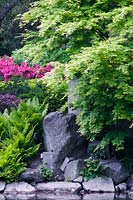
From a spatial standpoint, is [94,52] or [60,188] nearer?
[94,52]

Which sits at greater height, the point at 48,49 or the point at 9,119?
the point at 48,49

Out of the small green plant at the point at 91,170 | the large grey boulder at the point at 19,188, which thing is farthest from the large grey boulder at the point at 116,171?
the large grey boulder at the point at 19,188

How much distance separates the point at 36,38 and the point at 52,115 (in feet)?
4.33

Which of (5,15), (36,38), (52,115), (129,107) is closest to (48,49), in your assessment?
(36,38)

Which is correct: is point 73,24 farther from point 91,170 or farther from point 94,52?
point 91,170

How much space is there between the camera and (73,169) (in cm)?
715

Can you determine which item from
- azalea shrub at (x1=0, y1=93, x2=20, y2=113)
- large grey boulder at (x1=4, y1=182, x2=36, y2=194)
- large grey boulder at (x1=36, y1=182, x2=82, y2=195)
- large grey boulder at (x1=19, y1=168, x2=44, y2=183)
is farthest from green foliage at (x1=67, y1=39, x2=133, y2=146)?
azalea shrub at (x1=0, y1=93, x2=20, y2=113)

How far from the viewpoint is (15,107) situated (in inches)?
338

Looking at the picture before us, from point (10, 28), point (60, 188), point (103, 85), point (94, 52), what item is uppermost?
point (94, 52)

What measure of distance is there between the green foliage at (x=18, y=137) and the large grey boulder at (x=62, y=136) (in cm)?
31

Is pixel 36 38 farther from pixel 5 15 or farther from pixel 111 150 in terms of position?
pixel 5 15

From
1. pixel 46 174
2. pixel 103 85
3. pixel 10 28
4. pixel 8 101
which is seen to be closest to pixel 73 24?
pixel 103 85

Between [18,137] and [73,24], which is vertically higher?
[73,24]

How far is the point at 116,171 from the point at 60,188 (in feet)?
3.01
